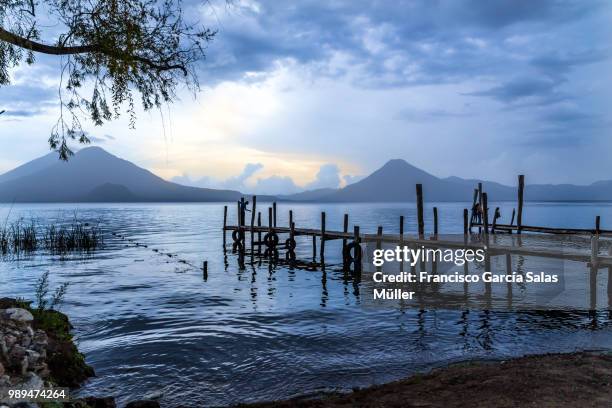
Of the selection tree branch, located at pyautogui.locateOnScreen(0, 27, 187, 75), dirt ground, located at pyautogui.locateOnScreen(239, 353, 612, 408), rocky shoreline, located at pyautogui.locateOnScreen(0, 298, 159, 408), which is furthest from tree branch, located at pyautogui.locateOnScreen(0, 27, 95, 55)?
dirt ground, located at pyautogui.locateOnScreen(239, 353, 612, 408)

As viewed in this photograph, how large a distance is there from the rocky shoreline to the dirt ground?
3.46 meters

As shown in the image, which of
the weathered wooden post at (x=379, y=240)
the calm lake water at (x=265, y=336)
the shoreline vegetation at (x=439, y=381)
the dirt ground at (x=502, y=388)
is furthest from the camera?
the weathered wooden post at (x=379, y=240)

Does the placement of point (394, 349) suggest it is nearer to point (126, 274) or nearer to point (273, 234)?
point (126, 274)

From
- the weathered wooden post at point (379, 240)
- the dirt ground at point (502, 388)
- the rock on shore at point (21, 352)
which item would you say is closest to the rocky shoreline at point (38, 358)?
the rock on shore at point (21, 352)

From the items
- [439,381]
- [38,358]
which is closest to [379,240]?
[439,381]

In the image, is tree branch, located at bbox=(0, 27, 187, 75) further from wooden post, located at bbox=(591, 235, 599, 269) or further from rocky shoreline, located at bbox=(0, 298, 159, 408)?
wooden post, located at bbox=(591, 235, 599, 269)

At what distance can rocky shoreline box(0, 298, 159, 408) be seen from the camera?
7.20 meters

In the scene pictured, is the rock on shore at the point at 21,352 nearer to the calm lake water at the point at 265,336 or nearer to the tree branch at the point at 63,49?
the calm lake water at the point at 265,336

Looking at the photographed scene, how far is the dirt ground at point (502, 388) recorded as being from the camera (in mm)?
6781

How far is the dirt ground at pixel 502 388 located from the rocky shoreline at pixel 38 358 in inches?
136

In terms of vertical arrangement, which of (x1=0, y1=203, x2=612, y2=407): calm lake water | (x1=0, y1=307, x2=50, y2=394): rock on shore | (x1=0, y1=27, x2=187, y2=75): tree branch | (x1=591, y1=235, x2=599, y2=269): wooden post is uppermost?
(x1=0, y1=27, x2=187, y2=75): tree branch

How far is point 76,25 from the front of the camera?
8961mm

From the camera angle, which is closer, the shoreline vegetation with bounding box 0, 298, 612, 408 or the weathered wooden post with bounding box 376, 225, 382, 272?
the shoreline vegetation with bounding box 0, 298, 612, 408

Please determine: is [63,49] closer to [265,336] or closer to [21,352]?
[21,352]
